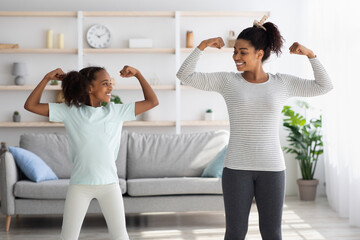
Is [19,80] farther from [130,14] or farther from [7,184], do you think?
[7,184]

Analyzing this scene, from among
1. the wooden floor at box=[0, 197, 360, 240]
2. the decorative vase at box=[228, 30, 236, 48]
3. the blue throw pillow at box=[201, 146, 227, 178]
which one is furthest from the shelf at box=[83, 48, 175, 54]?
the wooden floor at box=[0, 197, 360, 240]

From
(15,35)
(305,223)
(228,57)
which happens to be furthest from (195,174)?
(15,35)

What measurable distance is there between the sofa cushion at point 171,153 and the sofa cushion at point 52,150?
1.96 feet

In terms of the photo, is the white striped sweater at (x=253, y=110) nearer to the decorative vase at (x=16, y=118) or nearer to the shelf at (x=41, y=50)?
the shelf at (x=41, y=50)

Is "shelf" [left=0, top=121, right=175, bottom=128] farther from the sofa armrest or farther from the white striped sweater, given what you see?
the white striped sweater

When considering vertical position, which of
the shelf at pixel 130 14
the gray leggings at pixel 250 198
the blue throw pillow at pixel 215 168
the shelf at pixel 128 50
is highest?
the shelf at pixel 130 14

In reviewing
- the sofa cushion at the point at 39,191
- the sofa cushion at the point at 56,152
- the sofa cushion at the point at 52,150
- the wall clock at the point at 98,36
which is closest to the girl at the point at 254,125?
the sofa cushion at the point at 39,191

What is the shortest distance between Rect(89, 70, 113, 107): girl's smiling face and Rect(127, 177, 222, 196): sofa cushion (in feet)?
6.69

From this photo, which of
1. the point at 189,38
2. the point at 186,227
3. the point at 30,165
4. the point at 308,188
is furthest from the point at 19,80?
the point at 308,188

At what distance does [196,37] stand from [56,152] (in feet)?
7.64

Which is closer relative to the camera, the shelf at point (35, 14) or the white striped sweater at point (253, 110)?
the white striped sweater at point (253, 110)

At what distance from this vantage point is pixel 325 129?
Result: 217 inches

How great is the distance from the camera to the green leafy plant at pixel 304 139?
19.4 feet

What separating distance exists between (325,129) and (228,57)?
63.3 inches
